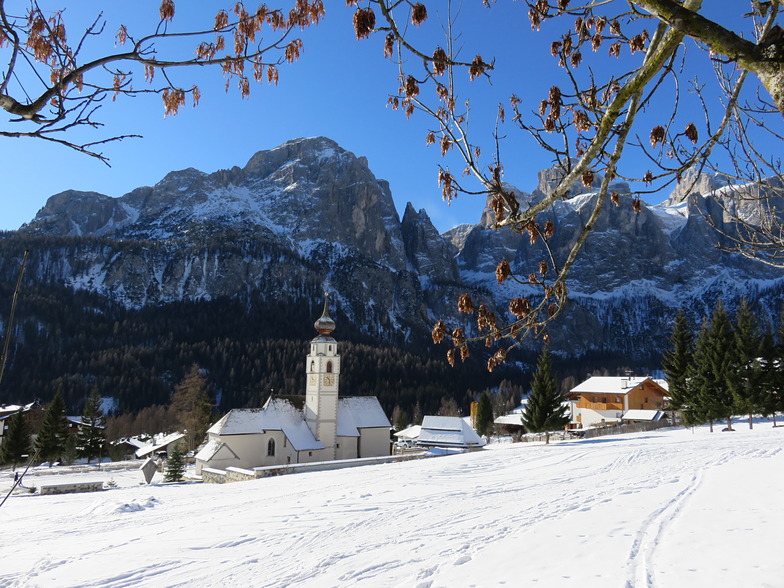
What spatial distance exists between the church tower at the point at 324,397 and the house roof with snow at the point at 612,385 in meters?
34.7

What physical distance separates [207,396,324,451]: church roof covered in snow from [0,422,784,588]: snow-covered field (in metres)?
17.1

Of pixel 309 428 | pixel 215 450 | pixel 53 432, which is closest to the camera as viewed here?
pixel 215 450

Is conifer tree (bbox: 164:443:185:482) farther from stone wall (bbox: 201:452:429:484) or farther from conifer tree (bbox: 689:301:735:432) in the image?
conifer tree (bbox: 689:301:735:432)

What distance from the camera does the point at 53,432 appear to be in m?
41.9

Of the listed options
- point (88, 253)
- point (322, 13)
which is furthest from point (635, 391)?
point (88, 253)

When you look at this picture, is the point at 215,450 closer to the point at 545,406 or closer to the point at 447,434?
the point at 447,434

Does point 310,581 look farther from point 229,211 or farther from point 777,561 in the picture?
point 229,211

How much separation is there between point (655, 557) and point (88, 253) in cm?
16398

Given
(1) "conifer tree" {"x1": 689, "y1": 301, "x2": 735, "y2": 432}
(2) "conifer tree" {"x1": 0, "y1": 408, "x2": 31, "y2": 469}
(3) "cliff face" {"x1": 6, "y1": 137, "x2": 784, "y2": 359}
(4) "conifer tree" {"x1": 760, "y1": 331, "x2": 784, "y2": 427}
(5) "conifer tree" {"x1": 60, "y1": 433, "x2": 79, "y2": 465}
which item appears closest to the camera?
(4) "conifer tree" {"x1": 760, "y1": 331, "x2": 784, "y2": 427}

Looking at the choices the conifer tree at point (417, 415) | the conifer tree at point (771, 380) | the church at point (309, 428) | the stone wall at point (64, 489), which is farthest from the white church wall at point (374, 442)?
the conifer tree at point (417, 415)

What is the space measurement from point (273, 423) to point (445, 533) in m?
28.9

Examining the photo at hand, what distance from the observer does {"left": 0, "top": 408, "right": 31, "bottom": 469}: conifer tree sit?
3847cm

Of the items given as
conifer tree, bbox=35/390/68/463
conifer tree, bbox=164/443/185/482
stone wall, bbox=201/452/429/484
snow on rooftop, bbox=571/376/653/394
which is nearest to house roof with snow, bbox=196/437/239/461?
stone wall, bbox=201/452/429/484

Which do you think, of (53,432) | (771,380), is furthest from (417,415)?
(771,380)
